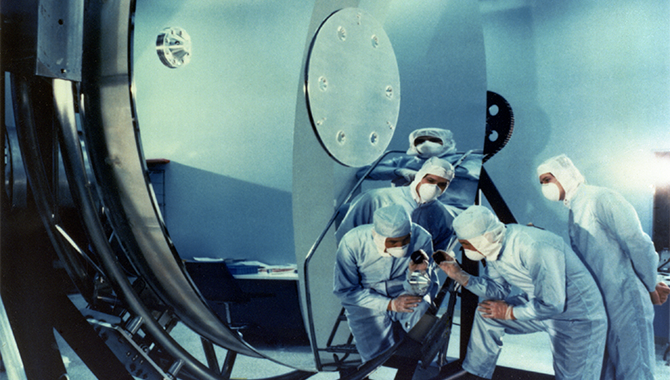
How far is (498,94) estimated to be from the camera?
2004 mm

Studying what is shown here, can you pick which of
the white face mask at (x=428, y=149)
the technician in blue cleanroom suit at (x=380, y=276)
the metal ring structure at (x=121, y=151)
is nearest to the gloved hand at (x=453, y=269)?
the technician in blue cleanroom suit at (x=380, y=276)

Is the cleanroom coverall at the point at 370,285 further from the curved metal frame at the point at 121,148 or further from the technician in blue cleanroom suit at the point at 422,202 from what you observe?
the curved metal frame at the point at 121,148

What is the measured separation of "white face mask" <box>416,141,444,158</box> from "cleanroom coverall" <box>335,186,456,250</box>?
10 cm

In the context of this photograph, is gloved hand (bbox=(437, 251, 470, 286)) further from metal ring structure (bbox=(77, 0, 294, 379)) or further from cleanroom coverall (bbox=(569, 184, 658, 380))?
metal ring structure (bbox=(77, 0, 294, 379))

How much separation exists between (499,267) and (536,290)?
140 mm

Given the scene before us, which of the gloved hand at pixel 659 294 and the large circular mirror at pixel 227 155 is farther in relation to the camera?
the gloved hand at pixel 659 294

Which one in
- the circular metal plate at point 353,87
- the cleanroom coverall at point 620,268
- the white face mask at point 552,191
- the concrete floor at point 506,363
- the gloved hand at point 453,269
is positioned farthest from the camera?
the concrete floor at point 506,363

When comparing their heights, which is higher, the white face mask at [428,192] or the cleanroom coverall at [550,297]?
the white face mask at [428,192]

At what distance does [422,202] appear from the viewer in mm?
1262

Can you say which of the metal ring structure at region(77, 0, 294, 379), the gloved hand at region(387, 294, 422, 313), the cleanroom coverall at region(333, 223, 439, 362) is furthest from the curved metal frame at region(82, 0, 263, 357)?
the gloved hand at region(387, 294, 422, 313)

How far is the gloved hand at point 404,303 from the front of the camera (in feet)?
4.05

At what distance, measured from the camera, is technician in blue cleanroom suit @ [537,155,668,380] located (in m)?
1.66

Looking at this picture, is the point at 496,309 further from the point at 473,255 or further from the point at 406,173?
the point at 406,173

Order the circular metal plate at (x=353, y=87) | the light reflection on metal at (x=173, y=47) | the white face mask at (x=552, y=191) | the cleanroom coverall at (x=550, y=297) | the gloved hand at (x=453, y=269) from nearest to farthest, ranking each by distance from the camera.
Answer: the light reflection on metal at (x=173, y=47) < the circular metal plate at (x=353, y=87) < the gloved hand at (x=453, y=269) < the cleanroom coverall at (x=550, y=297) < the white face mask at (x=552, y=191)
